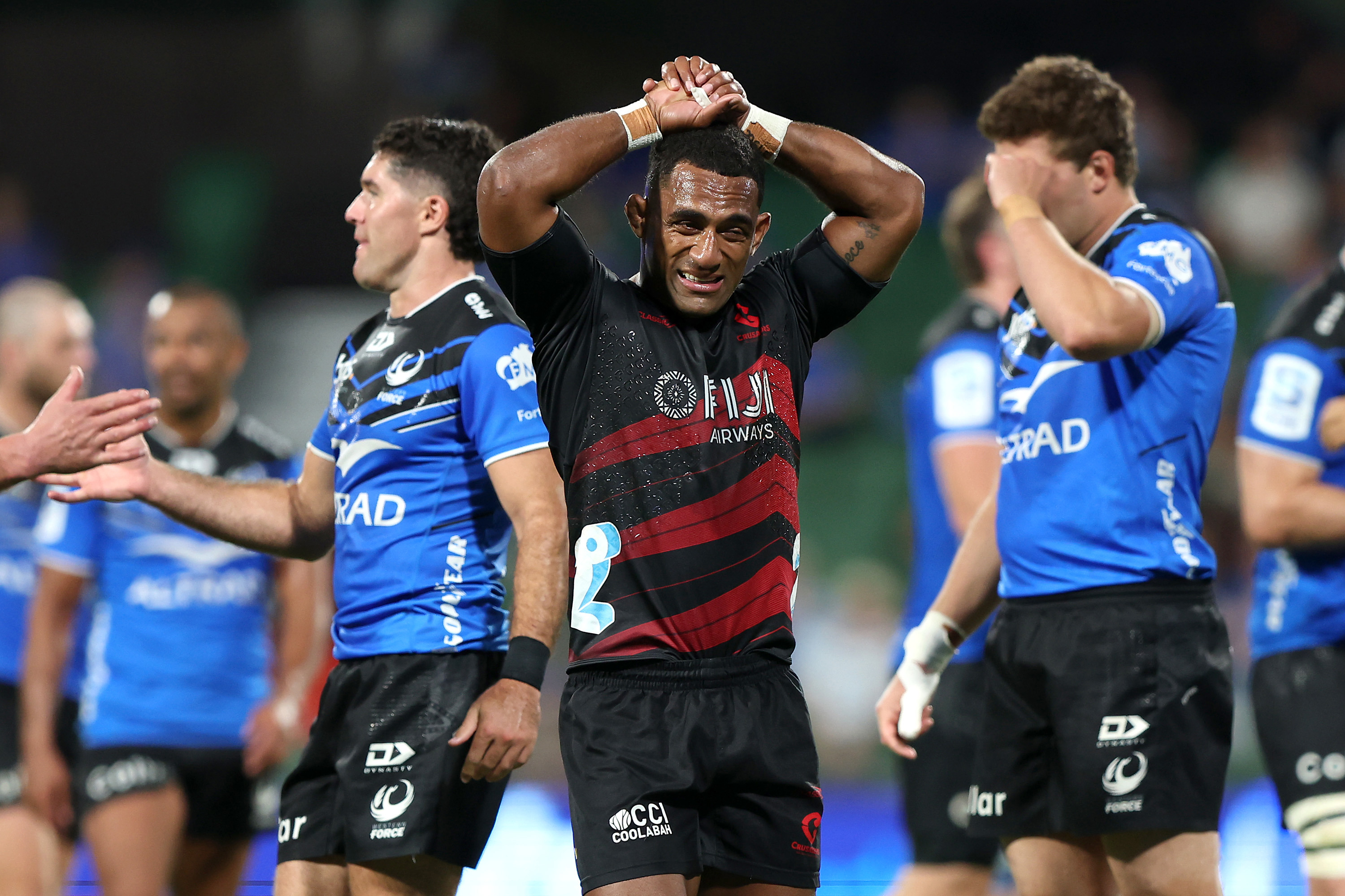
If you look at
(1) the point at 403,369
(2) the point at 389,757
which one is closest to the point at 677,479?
(1) the point at 403,369

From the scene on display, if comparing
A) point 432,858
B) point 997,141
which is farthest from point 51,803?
point 997,141

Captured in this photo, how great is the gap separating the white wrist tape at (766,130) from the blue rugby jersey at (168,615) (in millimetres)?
3175

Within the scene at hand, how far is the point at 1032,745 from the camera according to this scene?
149 inches

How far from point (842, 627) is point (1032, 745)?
7.52 meters

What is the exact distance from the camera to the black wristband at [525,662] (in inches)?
135

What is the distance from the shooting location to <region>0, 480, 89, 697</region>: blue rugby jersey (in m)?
6.17

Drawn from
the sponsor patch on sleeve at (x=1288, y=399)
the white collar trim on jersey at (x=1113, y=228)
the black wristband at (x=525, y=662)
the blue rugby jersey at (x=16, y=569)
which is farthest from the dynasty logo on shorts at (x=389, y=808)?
the blue rugby jersey at (x=16, y=569)

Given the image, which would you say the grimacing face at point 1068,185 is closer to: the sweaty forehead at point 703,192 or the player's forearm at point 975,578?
the player's forearm at point 975,578

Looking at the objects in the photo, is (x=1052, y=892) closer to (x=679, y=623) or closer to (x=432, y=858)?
(x=679, y=623)

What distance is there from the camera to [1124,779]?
140 inches

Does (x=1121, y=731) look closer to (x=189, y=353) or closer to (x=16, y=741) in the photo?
(x=189, y=353)

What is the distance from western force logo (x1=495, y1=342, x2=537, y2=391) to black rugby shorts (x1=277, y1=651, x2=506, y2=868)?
0.76 meters

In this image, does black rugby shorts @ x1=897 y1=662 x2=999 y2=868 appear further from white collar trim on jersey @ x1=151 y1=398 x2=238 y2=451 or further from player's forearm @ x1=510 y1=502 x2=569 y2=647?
white collar trim on jersey @ x1=151 y1=398 x2=238 y2=451

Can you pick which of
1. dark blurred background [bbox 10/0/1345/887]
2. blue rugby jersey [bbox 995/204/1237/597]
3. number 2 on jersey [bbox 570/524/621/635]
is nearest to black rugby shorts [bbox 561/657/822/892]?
number 2 on jersey [bbox 570/524/621/635]
